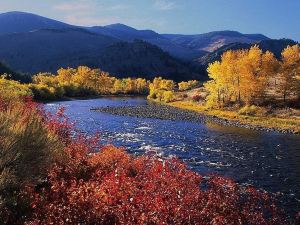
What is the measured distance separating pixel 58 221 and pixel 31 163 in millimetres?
4821

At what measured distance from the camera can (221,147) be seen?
5612cm

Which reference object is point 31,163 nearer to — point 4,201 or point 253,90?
point 4,201

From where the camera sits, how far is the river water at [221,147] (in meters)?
39.4

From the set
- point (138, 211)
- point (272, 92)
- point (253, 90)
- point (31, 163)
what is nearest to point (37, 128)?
point (31, 163)

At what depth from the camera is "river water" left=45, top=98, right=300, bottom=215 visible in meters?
39.4

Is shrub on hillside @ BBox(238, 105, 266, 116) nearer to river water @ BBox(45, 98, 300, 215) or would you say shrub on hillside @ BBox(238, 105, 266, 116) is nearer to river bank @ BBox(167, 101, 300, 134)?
river bank @ BBox(167, 101, 300, 134)

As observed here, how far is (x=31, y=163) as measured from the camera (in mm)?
20656

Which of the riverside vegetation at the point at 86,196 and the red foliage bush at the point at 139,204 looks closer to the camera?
the red foliage bush at the point at 139,204

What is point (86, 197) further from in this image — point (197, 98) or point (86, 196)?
point (197, 98)

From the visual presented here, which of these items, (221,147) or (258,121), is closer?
(221,147)

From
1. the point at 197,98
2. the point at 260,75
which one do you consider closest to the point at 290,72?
the point at 260,75

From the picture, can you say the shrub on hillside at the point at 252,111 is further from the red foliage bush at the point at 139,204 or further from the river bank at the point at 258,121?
the red foliage bush at the point at 139,204

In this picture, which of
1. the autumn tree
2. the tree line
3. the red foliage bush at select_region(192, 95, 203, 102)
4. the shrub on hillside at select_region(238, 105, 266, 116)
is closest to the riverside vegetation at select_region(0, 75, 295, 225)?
the shrub on hillside at select_region(238, 105, 266, 116)

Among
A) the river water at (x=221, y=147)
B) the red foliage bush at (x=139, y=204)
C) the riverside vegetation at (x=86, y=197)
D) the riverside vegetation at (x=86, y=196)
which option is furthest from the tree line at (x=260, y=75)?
the red foliage bush at (x=139, y=204)
